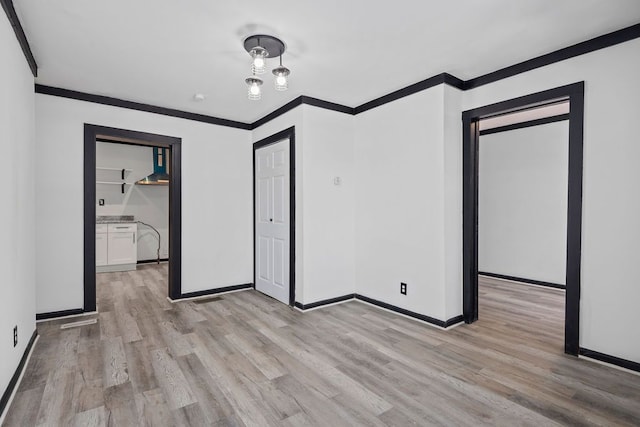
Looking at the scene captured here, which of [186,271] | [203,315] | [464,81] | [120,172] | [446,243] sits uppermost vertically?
[464,81]

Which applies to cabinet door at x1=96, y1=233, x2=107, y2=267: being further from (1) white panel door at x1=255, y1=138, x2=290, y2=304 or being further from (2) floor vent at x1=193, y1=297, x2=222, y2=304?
(1) white panel door at x1=255, y1=138, x2=290, y2=304

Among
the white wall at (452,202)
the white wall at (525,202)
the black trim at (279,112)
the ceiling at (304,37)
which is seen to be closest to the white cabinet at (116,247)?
the ceiling at (304,37)

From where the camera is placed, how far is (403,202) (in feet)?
11.9

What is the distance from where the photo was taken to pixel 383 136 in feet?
12.7

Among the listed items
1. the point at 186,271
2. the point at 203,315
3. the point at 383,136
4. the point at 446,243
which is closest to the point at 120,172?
the point at 186,271

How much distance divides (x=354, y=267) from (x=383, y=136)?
168 centimetres

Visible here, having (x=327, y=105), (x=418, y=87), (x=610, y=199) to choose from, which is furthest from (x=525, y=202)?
(x=327, y=105)

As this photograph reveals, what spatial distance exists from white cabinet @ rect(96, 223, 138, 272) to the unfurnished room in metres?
0.89

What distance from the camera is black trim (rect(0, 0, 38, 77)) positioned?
2027 mm

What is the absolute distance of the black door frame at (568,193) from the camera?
8.71ft

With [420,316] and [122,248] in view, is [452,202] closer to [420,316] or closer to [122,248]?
[420,316]

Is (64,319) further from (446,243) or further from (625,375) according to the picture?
(625,375)

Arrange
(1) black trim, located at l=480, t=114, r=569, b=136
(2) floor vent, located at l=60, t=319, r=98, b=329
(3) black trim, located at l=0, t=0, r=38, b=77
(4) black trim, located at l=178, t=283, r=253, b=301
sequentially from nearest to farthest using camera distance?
(3) black trim, located at l=0, t=0, r=38, b=77 < (2) floor vent, located at l=60, t=319, r=98, b=329 < (4) black trim, located at l=178, t=283, r=253, b=301 < (1) black trim, located at l=480, t=114, r=569, b=136

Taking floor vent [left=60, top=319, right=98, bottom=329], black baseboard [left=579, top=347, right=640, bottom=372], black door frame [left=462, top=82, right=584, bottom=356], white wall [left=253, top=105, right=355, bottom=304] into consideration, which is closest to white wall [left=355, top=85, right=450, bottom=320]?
white wall [left=253, top=105, right=355, bottom=304]
